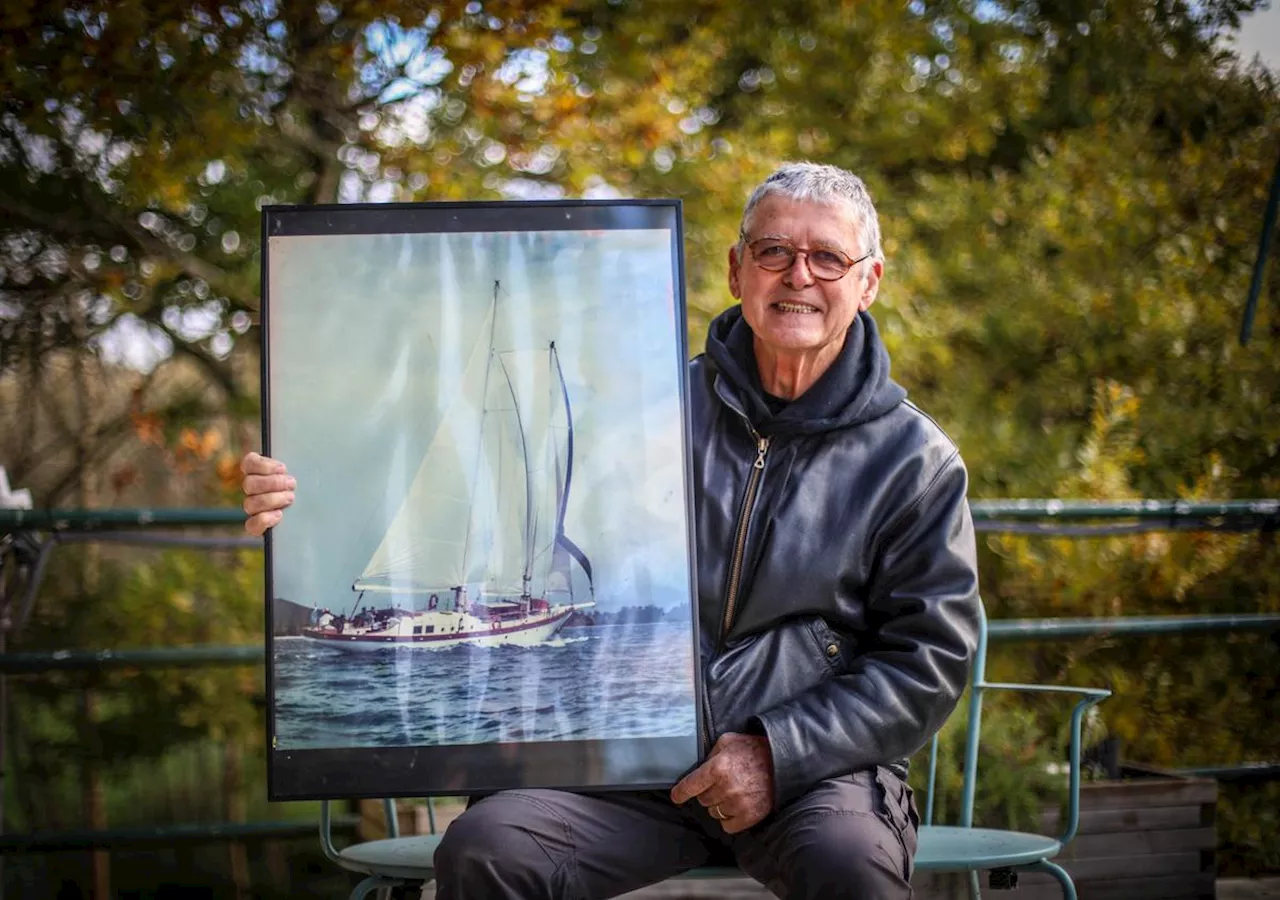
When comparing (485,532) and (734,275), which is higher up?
(734,275)

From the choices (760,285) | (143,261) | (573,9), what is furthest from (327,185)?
(760,285)

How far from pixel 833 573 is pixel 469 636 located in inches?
22.3

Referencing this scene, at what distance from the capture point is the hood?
218 cm

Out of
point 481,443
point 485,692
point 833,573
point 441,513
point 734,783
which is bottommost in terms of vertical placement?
point 734,783

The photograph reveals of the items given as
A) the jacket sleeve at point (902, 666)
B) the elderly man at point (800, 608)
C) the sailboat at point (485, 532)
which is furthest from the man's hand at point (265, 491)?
the jacket sleeve at point (902, 666)

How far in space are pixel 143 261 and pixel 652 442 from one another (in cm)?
367

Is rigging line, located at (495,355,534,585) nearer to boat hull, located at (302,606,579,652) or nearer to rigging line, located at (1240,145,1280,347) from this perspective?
boat hull, located at (302,606,579,652)

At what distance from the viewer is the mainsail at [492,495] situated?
1958 mm

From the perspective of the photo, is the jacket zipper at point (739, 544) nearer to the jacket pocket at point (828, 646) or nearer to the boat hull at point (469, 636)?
the jacket pocket at point (828, 646)

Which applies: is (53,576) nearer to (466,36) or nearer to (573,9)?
(466,36)

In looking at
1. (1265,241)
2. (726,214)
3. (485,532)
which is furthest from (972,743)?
(726,214)

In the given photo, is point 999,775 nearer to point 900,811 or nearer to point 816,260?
point 900,811

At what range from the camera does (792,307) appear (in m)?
2.18

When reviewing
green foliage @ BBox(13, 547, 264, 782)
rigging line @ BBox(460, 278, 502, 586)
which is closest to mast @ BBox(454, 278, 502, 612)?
rigging line @ BBox(460, 278, 502, 586)
